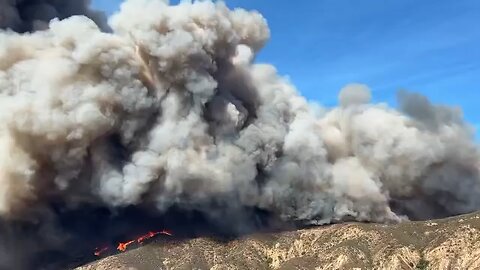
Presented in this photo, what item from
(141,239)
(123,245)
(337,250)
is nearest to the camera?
(337,250)

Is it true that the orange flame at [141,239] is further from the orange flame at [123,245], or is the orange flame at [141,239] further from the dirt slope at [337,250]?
the dirt slope at [337,250]

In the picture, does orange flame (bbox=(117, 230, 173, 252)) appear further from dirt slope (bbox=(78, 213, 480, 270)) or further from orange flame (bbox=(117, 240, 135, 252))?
dirt slope (bbox=(78, 213, 480, 270))

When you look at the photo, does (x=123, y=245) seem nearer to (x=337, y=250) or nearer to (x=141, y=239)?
(x=141, y=239)

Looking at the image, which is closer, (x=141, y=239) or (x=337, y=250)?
(x=337, y=250)

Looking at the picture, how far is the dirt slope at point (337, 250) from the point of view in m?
152

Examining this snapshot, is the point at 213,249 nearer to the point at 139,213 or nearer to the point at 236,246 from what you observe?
the point at 236,246

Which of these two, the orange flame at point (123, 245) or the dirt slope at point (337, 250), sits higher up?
the orange flame at point (123, 245)

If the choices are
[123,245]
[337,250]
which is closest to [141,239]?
[123,245]

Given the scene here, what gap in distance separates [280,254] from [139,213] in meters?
38.4

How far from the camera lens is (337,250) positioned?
158000mm

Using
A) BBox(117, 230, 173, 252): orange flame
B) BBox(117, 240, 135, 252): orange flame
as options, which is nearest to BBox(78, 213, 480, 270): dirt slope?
BBox(117, 230, 173, 252): orange flame

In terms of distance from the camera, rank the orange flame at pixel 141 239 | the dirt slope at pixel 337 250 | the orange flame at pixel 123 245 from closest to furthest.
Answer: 1. the dirt slope at pixel 337 250
2. the orange flame at pixel 123 245
3. the orange flame at pixel 141 239

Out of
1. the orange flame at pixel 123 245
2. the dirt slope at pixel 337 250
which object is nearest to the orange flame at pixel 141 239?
the orange flame at pixel 123 245

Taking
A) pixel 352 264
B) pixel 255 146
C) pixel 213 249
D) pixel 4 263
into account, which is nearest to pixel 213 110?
pixel 255 146
